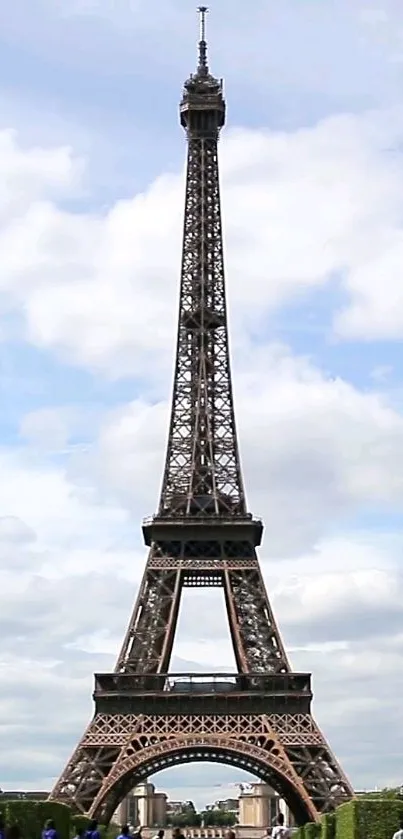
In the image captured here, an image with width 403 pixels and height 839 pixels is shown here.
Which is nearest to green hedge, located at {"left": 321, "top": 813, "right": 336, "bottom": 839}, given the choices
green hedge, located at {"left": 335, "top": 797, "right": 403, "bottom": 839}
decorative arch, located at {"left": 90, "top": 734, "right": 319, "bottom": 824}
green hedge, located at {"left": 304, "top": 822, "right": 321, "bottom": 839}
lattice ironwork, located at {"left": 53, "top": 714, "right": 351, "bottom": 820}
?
green hedge, located at {"left": 304, "top": 822, "right": 321, "bottom": 839}

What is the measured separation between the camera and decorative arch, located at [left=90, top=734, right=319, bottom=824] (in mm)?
73250

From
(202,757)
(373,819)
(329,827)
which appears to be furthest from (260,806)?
(373,819)

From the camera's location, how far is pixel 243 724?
253ft

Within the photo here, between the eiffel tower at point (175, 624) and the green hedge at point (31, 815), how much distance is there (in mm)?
15263

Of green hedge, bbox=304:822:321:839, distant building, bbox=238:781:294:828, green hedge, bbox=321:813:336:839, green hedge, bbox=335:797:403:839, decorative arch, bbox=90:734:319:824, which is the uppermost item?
distant building, bbox=238:781:294:828

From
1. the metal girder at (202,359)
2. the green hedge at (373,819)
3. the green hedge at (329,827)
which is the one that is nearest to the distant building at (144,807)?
the metal girder at (202,359)

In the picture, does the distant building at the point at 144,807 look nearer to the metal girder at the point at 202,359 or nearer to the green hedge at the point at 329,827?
the metal girder at the point at 202,359

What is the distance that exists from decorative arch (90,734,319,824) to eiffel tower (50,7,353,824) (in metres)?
0.08

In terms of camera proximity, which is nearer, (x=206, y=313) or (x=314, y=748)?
(x=314, y=748)

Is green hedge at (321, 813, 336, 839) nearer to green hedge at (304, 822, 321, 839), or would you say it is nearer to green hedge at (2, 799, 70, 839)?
green hedge at (304, 822, 321, 839)

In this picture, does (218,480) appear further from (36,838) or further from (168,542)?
(36,838)

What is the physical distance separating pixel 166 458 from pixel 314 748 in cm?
1933

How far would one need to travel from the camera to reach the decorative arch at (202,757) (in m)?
73.2

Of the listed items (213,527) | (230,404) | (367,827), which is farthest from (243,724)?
(367,827)
